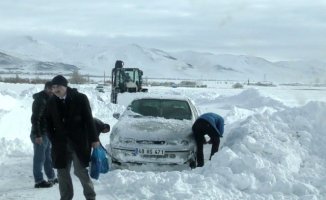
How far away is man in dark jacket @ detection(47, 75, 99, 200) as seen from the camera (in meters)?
5.97

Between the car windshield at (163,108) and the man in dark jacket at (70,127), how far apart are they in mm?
4957

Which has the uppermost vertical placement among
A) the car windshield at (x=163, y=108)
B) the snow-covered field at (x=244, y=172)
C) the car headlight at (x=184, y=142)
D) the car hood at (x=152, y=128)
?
the car windshield at (x=163, y=108)

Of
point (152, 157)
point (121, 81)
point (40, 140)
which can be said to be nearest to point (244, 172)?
point (152, 157)

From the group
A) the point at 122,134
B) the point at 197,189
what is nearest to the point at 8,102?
the point at 122,134

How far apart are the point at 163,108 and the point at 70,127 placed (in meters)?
5.35

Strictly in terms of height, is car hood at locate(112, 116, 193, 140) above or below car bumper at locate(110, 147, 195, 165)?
above

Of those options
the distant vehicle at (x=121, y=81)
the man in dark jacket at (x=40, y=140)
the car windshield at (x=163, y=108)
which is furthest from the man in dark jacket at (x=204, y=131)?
the distant vehicle at (x=121, y=81)

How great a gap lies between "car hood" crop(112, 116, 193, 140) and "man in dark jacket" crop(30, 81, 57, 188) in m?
1.68

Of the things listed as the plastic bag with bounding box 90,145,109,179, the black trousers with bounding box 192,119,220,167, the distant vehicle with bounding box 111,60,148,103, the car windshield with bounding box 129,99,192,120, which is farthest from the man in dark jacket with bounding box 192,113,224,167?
the distant vehicle with bounding box 111,60,148,103

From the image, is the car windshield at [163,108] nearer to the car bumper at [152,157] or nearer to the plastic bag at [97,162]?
the car bumper at [152,157]

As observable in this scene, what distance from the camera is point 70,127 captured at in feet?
19.7

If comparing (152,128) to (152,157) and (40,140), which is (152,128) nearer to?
(152,157)

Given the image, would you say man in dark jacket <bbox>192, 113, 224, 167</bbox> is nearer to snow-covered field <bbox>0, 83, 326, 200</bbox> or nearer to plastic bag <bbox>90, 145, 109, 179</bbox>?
snow-covered field <bbox>0, 83, 326, 200</bbox>

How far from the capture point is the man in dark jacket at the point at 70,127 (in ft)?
19.6
